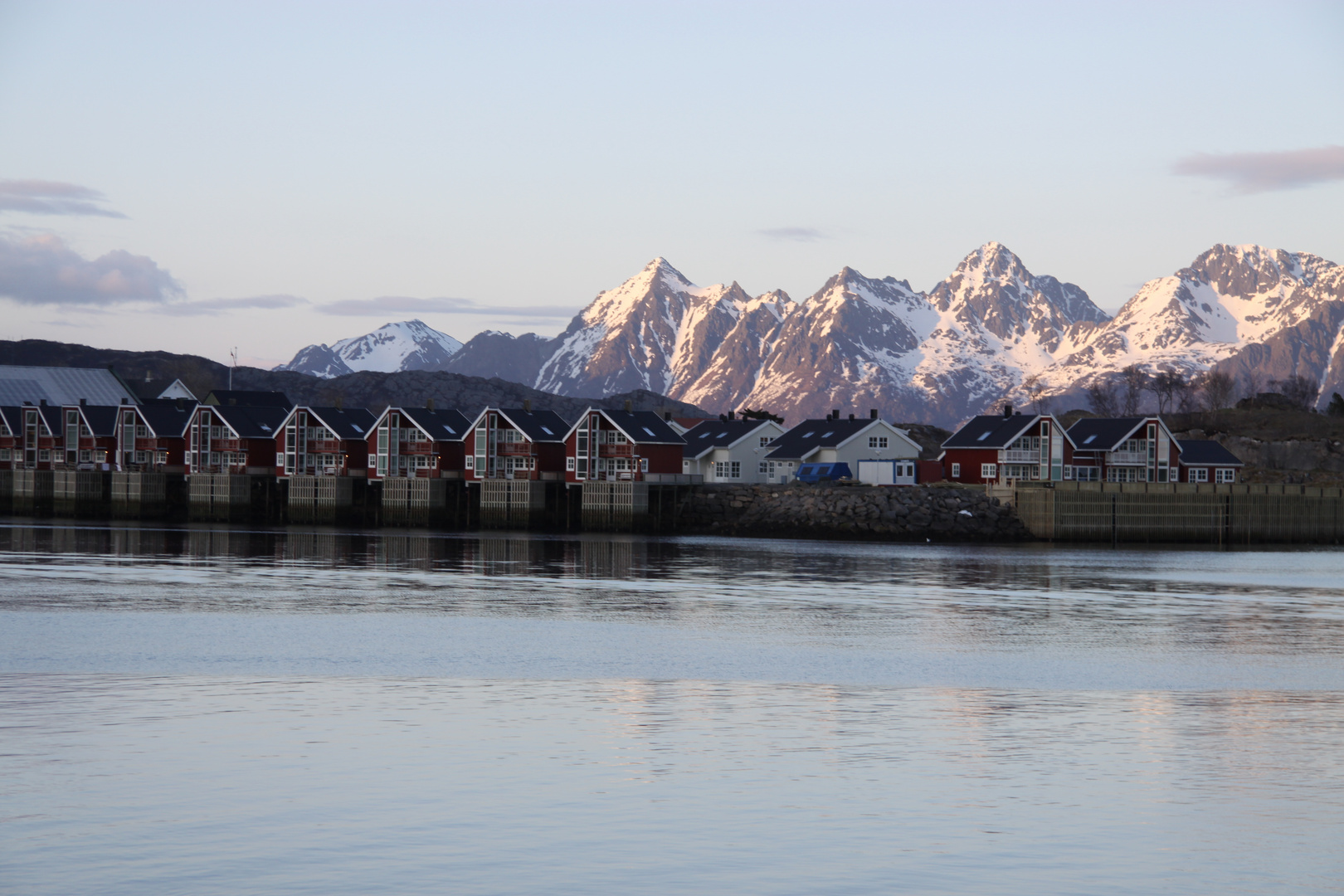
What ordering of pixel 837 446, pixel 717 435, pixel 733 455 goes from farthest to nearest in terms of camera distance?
pixel 717 435 < pixel 733 455 < pixel 837 446

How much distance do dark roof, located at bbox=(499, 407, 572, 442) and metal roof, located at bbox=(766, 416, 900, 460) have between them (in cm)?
1964

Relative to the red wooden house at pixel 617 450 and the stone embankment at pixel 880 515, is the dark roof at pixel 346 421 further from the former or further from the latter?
the stone embankment at pixel 880 515

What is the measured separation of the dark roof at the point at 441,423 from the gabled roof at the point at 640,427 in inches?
474

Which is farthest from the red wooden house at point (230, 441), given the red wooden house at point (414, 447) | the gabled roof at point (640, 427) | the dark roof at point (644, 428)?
the dark roof at point (644, 428)

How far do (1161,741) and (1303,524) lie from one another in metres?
92.0

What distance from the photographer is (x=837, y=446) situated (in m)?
122

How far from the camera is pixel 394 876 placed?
14352 millimetres

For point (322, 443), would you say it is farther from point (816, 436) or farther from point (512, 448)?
point (816, 436)

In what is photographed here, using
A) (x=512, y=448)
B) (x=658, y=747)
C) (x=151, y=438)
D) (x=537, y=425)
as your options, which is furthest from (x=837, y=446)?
(x=658, y=747)

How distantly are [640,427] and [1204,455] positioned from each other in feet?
177

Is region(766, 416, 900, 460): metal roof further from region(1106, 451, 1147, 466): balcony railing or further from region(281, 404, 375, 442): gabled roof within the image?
region(281, 404, 375, 442): gabled roof

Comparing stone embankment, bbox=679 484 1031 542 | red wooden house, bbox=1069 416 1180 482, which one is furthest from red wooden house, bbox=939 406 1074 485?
stone embankment, bbox=679 484 1031 542

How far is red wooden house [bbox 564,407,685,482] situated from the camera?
365ft

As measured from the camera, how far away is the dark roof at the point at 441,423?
394 feet
